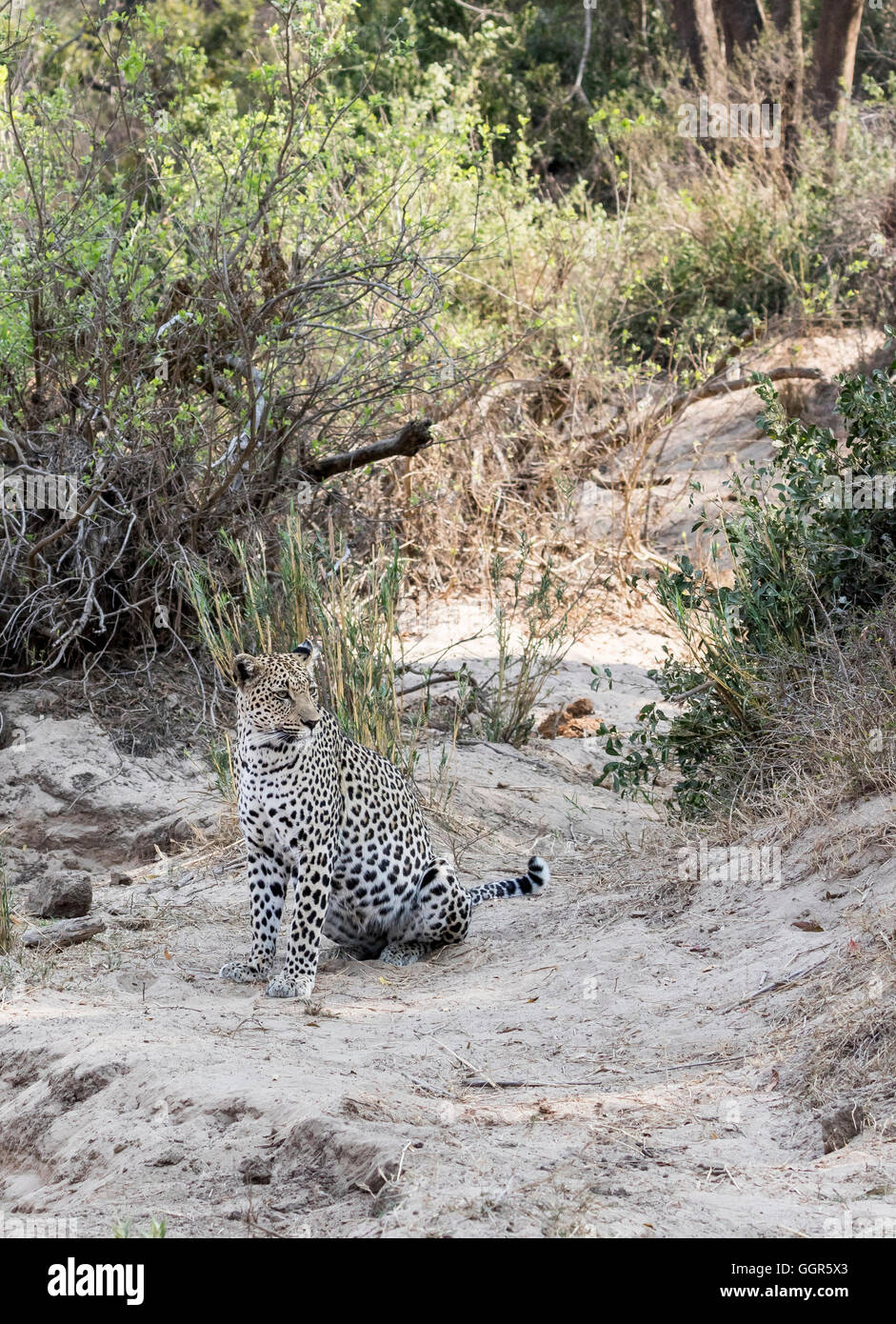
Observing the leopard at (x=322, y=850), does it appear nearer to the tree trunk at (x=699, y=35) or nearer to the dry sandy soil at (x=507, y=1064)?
the dry sandy soil at (x=507, y=1064)

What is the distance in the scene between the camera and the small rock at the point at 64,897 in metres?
6.43

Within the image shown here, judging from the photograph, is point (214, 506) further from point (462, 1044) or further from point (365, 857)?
point (462, 1044)

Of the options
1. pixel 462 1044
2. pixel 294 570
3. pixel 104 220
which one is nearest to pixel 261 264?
pixel 104 220

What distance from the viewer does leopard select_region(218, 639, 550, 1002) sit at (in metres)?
5.27

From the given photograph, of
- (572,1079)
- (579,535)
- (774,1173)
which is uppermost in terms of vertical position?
(774,1173)

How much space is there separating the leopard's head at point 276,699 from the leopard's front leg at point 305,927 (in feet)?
1.51

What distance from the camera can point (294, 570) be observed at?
7.81m

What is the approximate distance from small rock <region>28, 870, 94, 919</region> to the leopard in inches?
43.9

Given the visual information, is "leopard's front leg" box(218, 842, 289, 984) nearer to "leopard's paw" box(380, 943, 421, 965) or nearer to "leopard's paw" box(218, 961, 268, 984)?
"leopard's paw" box(218, 961, 268, 984)

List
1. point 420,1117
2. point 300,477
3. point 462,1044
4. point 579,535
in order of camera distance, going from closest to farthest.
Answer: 1. point 420,1117
2. point 462,1044
3. point 300,477
4. point 579,535

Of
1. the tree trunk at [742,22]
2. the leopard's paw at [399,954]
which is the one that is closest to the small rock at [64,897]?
the leopard's paw at [399,954]

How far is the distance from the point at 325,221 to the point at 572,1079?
695 cm

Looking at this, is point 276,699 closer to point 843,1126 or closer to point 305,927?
point 305,927

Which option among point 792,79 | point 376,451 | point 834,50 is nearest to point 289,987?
point 376,451
